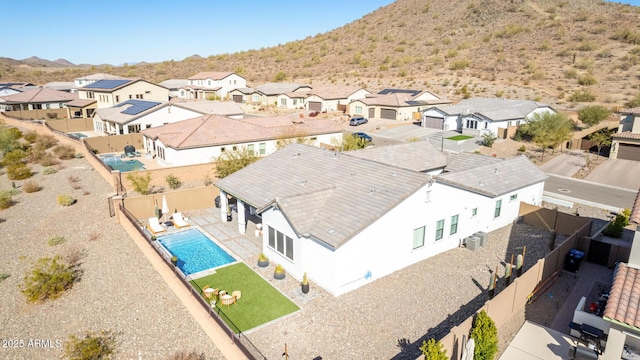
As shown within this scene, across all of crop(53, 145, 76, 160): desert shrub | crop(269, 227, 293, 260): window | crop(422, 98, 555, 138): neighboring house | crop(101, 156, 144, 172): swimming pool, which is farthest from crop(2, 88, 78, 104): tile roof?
crop(269, 227, 293, 260): window

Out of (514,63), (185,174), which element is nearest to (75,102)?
(185,174)

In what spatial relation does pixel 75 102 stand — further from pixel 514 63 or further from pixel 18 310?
pixel 514 63

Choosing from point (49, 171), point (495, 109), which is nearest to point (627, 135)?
point (495, 109)

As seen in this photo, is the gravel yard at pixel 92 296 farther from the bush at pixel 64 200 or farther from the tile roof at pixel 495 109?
the tile roof at pixel 495 109

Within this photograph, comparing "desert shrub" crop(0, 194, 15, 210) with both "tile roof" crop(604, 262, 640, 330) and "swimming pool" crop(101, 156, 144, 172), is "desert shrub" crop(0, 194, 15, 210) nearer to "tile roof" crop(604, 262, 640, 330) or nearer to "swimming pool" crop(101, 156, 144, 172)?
"swimming pool" crop(101, 156, 144, 172)

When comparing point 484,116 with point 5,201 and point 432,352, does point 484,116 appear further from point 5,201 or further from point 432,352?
point 5,201

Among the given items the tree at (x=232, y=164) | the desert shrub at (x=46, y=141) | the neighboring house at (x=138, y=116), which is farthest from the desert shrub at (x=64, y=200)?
the desert shrub at (x=46, y=141)
